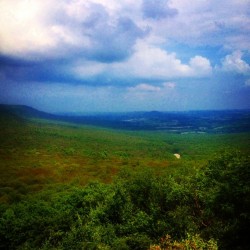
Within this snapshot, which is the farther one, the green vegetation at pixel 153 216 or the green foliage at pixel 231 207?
the green vegetation at pixel 153 216

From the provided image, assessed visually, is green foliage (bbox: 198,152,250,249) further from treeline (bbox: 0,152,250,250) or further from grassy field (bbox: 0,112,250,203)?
grassy field (bbox: 0,112,250,203)

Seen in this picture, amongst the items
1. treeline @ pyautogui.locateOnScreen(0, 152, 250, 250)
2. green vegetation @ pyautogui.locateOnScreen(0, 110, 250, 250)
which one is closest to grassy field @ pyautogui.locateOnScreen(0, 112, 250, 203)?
green vegetation @ pyautogui.locateOnScreen(0, 110, 250, 250)

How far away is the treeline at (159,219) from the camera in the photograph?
2125 cm

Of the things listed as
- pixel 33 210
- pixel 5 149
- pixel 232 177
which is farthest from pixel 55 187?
pixel 5 149

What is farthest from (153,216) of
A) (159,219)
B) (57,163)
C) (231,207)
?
(57,163)

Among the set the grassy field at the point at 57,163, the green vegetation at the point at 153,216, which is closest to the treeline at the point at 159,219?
the green vegetation at the point at 153,216

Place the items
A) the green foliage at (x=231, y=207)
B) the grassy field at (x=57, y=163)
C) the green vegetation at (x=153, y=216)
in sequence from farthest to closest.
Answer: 1. the grassy field at (x=57, y=163)
2. the green vegetation at (x=153, y=216)
3. the green foliage at (x=231, y=207)

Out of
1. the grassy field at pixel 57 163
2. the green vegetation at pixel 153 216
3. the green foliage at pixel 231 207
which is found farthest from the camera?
the grassy field at pixel 57 163

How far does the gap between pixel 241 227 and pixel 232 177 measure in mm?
3570

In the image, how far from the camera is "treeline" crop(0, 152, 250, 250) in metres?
21.2

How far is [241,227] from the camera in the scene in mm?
21156

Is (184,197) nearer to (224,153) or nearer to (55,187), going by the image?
(224,153)

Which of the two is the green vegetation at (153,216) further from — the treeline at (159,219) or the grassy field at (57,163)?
the grassy field at (57,163)

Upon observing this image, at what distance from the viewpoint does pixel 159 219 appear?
82.5 ft
